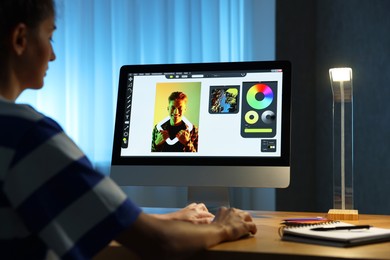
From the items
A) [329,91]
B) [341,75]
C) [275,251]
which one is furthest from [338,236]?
[329,91]

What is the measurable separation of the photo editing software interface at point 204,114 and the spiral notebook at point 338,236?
51 centimetres

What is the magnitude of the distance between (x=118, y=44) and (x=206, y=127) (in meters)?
1.90

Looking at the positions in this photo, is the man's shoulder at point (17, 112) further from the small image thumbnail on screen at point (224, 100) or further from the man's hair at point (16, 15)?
the small image thumbnail on screen at point (224, 100)

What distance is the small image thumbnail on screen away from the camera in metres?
1.97

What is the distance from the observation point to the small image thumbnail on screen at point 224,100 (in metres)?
1.97

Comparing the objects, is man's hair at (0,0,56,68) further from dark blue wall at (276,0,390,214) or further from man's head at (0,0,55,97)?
dark blue wall at (276,0,390,214)

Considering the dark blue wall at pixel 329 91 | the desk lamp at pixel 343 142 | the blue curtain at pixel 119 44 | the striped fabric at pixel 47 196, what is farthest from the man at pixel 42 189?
the blue curtain at pixel 119 44

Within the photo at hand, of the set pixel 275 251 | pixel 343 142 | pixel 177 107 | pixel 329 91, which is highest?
pixel 329 91

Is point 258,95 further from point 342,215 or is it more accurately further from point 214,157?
point 342,215

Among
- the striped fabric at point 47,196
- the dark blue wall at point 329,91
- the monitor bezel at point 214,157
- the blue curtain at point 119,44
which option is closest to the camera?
the striped fabric at point 47,196

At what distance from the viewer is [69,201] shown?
1.00 metres

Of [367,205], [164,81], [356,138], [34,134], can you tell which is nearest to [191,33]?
[356,138]

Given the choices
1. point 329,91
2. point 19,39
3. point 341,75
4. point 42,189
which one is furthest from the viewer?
point 329,91

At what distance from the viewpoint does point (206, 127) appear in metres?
1.98
